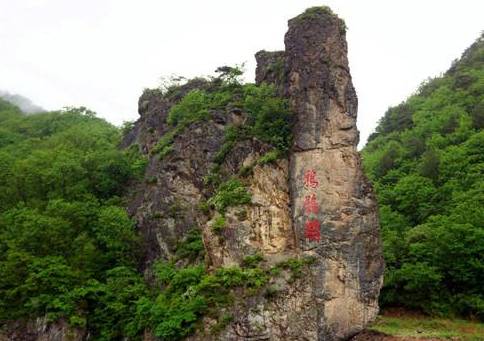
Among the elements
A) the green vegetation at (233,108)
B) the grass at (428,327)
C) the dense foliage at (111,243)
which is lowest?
the grass at (428,327)

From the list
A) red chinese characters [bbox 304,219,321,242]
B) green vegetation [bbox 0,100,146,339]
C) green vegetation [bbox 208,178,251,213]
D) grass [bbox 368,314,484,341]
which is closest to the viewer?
red chinese characters [bbox 304,219,321,242]

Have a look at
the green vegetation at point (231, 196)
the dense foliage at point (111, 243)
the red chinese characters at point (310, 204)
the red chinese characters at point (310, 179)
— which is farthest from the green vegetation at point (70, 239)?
the red chinese characters at point (310, 179)

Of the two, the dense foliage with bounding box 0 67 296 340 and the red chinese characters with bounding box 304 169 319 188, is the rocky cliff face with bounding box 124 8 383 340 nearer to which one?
the red chinese characters with bounding box 304 169 319 188

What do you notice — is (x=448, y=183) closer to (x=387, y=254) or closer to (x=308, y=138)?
(x=387, y=254)

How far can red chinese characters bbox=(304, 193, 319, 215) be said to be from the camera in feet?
60.3

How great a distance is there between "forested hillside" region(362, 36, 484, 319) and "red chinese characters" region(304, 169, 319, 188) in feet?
27.2

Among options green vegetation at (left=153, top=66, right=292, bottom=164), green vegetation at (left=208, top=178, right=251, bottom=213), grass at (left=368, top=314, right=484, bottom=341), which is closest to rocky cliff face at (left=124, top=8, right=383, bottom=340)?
green vegetation at (left=208, top=178, right=251, bottom=213)

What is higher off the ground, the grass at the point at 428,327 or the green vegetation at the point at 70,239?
the green vegetation at the point at 70,239

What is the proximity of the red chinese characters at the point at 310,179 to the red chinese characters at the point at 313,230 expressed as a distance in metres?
1.24

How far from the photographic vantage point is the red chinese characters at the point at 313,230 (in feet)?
59.3

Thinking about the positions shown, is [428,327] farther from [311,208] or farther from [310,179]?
[310,179]

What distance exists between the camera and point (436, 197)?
29.4 meters

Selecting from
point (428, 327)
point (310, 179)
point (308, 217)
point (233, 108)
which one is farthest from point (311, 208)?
point (233, 108)

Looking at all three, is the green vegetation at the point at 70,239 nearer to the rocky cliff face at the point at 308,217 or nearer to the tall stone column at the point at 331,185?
the rocky cliff face at the point at 308,217
